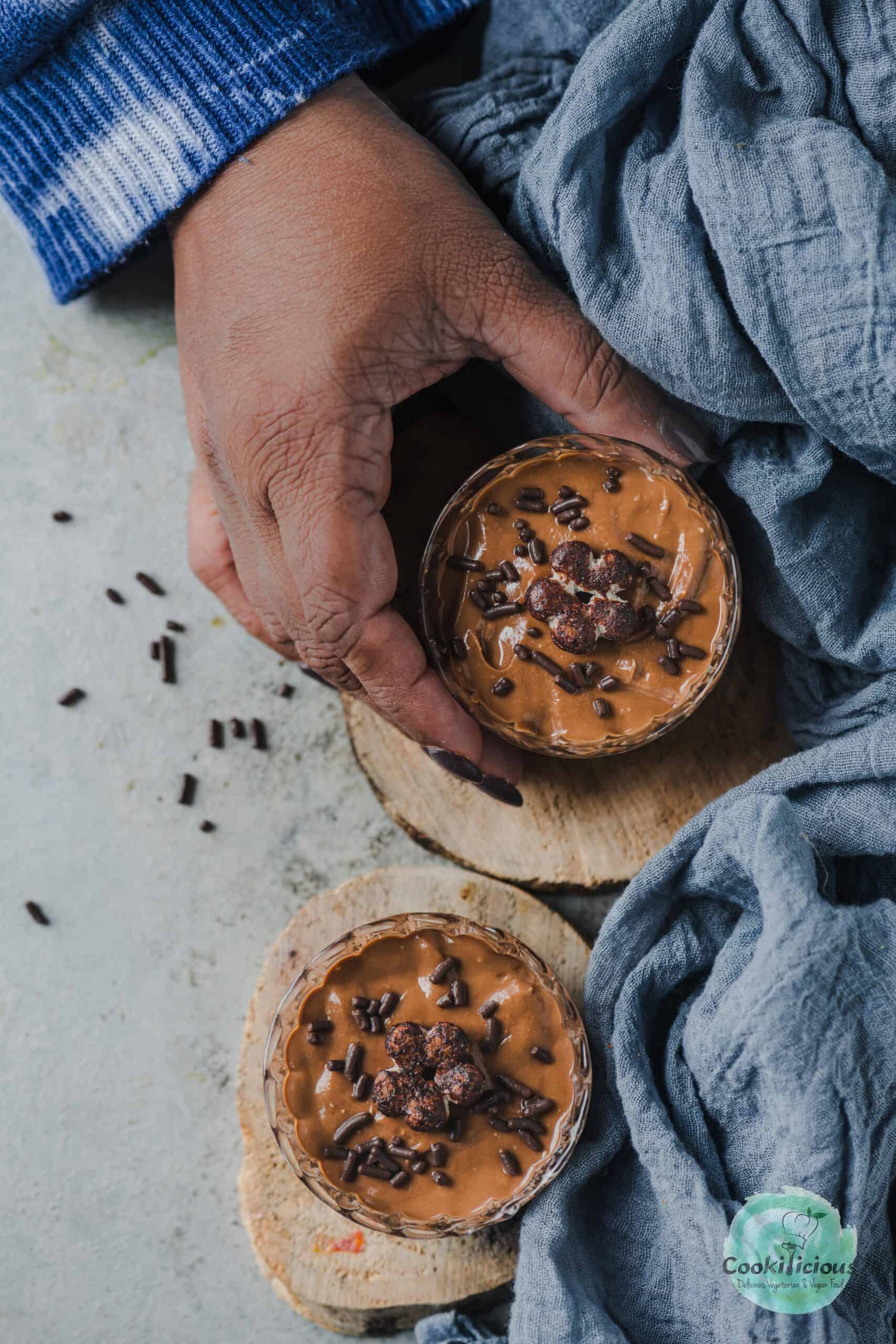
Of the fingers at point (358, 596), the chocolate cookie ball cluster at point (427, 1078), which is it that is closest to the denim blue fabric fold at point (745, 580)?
the chocolate cookie ball cluster at point (427, 1078)

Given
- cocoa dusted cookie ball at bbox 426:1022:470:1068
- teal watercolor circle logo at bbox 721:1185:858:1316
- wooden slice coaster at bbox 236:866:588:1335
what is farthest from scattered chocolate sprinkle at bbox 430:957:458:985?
teal watercolor circle logo at bbox 721:1185:858:1316

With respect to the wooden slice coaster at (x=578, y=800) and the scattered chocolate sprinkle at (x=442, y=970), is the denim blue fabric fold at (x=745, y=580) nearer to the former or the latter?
the wooden slice coaster at (x=578, y=800)

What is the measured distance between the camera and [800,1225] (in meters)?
2.29

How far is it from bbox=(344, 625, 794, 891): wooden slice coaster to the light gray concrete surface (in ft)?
0.76

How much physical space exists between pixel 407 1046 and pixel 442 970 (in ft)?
0.61

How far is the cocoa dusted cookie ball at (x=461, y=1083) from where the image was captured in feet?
7.72

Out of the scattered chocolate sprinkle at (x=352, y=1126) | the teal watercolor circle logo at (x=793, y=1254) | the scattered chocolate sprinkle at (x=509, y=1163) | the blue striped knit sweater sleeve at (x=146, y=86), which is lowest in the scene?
the teal watercolor circle logo at (x=793, y=1254)

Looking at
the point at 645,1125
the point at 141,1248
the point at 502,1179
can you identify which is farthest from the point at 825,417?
the point at 141,1248

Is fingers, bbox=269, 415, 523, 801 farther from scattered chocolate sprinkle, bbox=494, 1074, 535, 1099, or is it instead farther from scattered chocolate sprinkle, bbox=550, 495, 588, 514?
scattered chocolate sprinkle, bbox=494, 1074, 535, 1099

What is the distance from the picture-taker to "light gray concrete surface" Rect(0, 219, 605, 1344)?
2.86m

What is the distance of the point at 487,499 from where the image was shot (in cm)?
256

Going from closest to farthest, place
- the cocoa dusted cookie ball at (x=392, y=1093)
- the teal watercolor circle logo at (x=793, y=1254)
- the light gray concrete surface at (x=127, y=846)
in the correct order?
the teal watercolor circle logo at (x=793, y=1254) < the cocoa dusted cookie ball at (x=392, y=1093) < the light gray concrete surface at (x=127, y=846)

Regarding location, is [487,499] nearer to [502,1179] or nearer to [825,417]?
[825,417]

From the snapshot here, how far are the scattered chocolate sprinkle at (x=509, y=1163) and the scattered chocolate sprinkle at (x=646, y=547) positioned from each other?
140cm
